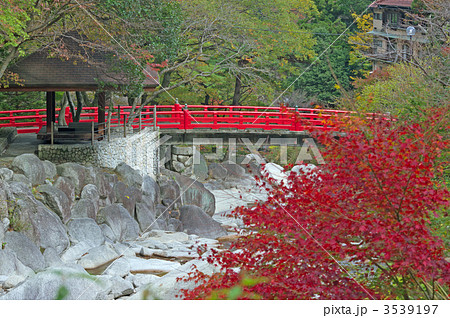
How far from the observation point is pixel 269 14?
26.6 metres

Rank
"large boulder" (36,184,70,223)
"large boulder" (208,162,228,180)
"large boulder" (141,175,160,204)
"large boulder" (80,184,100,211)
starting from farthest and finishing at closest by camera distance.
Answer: "large boulder" (208,162,228,180) → "large boulder" (141,175,160,204) → "large boulder" (80,184,100,211) → "large boulder" (36,184,70,223)

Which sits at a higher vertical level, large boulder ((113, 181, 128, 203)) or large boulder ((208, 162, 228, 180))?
large boulder ((113, 181, 128, 203))

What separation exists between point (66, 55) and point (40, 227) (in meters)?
5.74

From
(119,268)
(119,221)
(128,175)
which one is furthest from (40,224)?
(128,175)

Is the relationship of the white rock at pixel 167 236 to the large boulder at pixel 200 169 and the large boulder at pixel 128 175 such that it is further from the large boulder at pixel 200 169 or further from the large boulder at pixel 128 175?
the large boulder at pixel 200 169

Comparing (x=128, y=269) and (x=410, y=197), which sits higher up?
(x=410, y=197)

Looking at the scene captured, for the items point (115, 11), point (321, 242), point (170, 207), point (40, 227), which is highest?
point (115, 11)

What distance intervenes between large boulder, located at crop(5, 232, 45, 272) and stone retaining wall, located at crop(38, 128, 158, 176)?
629cm

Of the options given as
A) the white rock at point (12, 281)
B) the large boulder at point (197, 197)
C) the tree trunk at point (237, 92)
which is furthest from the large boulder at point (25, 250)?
the tree trunk at point (237, 92)

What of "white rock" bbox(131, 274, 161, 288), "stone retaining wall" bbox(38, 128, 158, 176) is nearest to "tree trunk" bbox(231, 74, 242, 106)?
"stone retaining wall" bbox(38, 128, 158, 176)

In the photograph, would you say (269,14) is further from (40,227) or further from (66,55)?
(40,227)

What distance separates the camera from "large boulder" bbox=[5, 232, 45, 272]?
10.6 meters

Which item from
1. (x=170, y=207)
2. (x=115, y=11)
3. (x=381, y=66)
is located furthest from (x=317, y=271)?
(x=381, y=66)

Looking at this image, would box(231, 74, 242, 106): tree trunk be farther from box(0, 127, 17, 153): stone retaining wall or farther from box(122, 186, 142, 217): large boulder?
box(122, 186, 142, 217): large boulder
